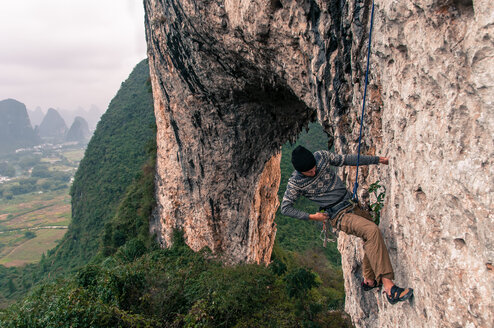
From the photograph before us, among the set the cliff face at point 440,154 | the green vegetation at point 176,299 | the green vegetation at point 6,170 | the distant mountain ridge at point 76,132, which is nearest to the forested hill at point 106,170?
the green vegetation at point 176,299

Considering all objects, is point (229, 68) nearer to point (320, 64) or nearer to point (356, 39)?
point (320, 64)

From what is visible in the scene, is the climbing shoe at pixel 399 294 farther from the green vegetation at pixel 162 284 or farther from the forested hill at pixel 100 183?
the forested hill at pixel 100 183

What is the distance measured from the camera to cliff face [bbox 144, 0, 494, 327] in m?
1.95

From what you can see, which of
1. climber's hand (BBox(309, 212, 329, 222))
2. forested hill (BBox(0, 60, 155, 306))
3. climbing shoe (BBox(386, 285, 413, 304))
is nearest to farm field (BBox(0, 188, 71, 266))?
forested hill (BBox(0, 60, 155, 306))

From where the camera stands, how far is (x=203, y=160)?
35.7ft

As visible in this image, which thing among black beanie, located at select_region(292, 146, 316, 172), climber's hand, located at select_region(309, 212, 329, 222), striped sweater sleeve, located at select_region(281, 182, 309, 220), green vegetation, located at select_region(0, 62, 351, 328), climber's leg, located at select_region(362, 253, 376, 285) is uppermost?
black beanie, located at select_region(292, 146, 316, 172)

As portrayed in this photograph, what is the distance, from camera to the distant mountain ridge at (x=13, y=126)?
130 m

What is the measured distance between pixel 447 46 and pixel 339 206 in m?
1.91

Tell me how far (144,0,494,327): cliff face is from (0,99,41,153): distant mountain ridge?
157931mm

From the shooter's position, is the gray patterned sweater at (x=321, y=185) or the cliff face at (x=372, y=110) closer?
the cliff face at (x=372, y=110)

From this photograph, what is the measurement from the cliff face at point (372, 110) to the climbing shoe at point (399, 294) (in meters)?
0.08

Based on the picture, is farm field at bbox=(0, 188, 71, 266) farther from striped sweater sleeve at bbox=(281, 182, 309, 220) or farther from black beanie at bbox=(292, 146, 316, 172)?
black beanie at bbox=(292, 146, 316, 172)

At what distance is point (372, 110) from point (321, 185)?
4.27ft

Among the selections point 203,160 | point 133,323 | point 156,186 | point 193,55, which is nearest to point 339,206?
point 133,323
